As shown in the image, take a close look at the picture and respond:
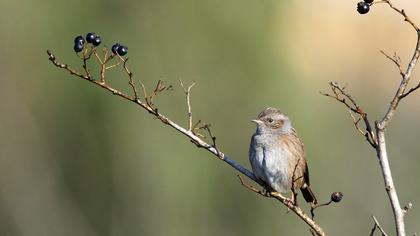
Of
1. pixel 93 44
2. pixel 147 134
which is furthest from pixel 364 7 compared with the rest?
pixel 147 134

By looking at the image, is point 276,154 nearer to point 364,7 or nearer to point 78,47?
point 364,7

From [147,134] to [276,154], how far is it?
6.24m

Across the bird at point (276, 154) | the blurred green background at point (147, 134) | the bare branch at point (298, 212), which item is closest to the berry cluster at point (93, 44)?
the bare branch at point (298, 212)

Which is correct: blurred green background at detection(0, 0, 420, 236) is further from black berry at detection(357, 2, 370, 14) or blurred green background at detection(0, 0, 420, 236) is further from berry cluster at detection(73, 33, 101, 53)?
black berry at detection(357, 2, 370, 14)

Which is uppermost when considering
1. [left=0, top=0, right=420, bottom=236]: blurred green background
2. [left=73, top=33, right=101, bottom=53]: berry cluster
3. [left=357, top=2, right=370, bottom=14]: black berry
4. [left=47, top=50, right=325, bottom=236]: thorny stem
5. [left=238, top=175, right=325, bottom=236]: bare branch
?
[left=0, top=0, right=420, bottom=236]: blurred green background

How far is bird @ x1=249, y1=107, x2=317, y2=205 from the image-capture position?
624cm

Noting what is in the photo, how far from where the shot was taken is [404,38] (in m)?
18.1

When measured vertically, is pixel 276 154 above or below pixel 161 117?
above

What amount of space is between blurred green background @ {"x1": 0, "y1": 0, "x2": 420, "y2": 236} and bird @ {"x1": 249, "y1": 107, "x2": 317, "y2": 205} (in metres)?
5.30

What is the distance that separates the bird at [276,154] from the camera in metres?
6.24

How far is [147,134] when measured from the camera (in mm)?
12406

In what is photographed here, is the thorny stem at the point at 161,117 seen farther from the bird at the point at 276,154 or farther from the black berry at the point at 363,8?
the bird at the point at 276,154

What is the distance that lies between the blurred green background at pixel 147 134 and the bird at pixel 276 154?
530 cm

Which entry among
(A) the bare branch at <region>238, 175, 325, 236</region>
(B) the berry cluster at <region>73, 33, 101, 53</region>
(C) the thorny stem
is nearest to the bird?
(A) the bare branch at <region>238, 175, 325, 236</region>
